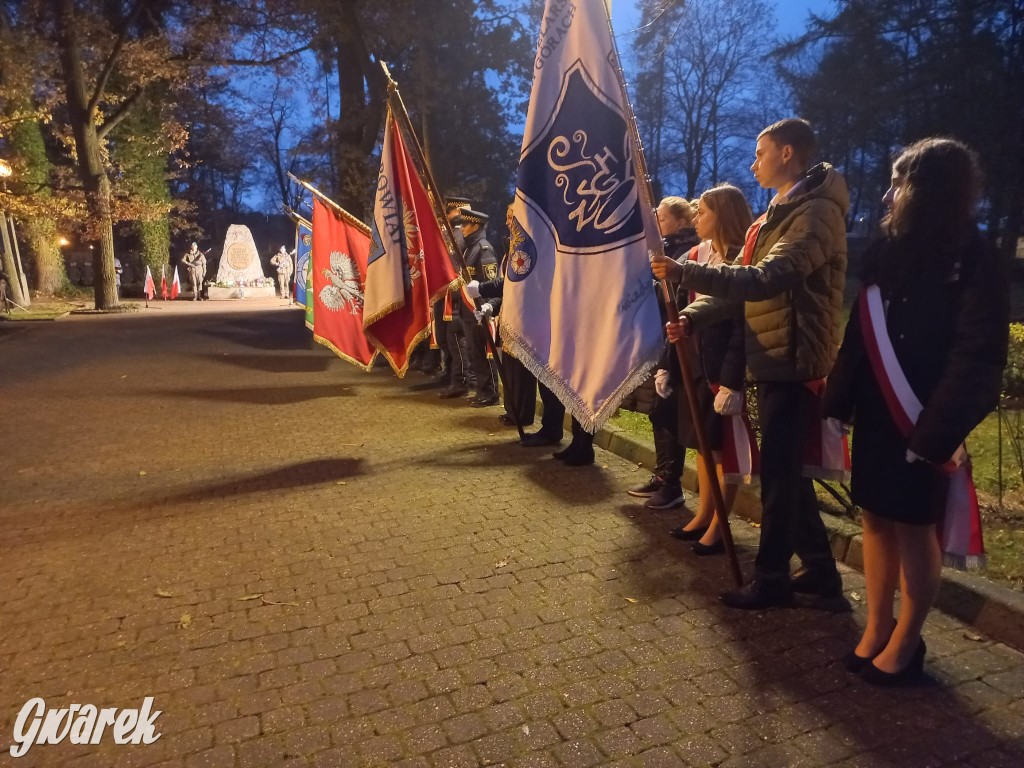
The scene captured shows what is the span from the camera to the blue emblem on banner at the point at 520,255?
4.30 meters

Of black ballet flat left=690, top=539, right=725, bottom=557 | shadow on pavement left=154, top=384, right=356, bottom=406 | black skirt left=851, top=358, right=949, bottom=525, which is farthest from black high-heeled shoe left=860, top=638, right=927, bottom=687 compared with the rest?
shadow on pavement left=154, top=384, right=356, bottom=406

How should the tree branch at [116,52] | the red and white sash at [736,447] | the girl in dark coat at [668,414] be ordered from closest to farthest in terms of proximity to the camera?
the red and white sash at [736,447] → the girl in dark coat at [668,414] → the tree branch at [116,52]

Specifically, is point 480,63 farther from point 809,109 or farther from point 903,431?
point 903,431

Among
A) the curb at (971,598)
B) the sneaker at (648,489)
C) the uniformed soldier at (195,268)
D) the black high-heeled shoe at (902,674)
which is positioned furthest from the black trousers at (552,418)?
the uniformed soldier at (195,268)

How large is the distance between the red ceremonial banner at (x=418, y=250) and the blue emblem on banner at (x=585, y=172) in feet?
7.75

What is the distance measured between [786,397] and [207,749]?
2.69 m

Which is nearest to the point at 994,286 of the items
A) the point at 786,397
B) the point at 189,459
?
the point at 786,397

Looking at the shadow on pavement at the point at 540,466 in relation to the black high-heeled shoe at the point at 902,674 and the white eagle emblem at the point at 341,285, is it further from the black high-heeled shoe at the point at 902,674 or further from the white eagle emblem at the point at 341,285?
the black high-heeled shoe at the point at 902,674

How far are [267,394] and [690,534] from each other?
6975 mm

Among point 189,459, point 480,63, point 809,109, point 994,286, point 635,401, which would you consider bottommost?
point 189,459

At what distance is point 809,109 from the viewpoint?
58.4ft

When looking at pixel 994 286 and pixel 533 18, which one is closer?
pixel 994 286

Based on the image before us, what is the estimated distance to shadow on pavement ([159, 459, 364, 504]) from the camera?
5.66 meters

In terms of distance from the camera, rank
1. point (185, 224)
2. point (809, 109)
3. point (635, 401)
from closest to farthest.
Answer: point (635, 401), point (809, 109), point (185, 224)
